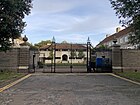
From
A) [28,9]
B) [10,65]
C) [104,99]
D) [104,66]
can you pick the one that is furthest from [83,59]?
[104,99]

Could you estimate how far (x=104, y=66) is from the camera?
31312 millimetres

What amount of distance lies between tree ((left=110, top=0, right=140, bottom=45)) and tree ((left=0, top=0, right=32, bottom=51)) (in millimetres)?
6136

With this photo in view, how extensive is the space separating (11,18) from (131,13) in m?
7.77

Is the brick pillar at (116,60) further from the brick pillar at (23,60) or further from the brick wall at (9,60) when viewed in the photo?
the brick wall at (9,60)

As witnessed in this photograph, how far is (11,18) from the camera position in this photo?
18.7 meters

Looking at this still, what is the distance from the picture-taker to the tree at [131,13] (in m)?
18.1

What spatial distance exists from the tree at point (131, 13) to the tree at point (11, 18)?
6.14 metres

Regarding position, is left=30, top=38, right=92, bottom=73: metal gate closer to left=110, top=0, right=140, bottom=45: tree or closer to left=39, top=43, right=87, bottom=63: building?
left=39, top=43, right=87, bottom=63: building

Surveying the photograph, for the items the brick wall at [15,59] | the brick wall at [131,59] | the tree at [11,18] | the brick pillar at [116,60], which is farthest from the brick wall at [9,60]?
the brick wall at [131,59]

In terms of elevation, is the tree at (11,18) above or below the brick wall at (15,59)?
above

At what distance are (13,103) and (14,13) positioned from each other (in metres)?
9.68

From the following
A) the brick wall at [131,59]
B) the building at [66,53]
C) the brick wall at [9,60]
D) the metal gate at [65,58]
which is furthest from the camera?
the building at [66,53]

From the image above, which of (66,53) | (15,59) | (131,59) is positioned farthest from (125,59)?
(66,53)

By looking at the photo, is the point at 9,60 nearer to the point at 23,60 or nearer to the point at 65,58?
the point at 23,60
